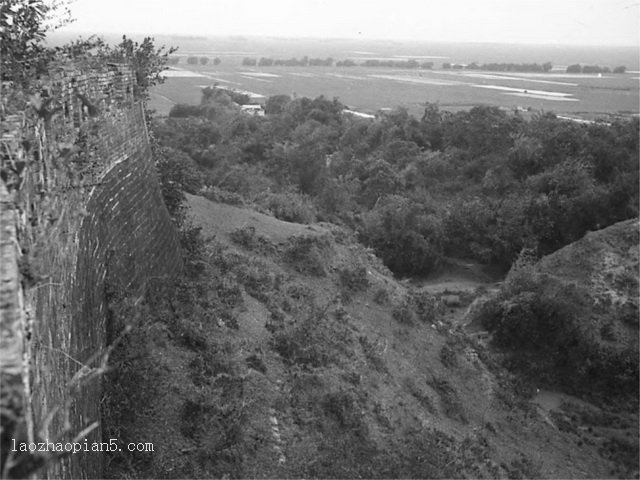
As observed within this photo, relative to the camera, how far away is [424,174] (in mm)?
31375

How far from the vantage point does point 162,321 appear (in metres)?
8.32

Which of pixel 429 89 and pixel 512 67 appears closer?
pixel 429 89

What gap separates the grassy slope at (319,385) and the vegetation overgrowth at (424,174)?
3738 millimetres

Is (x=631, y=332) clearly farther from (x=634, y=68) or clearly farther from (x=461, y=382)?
(x=634, y=68)

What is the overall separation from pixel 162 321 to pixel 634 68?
368 feet

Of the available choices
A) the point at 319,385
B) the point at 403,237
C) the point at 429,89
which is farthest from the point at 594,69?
the point at 319,385

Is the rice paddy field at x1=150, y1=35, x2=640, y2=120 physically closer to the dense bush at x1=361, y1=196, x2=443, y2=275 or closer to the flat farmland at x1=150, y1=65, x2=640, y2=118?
the flat farmland at x1=150, y1=65, x2=640, y2=118

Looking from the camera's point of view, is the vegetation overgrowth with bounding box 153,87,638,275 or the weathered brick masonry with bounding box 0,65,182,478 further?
the vegetation overgrowth with bounding box 153,87,638,275

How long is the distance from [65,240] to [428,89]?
7426 centimetres

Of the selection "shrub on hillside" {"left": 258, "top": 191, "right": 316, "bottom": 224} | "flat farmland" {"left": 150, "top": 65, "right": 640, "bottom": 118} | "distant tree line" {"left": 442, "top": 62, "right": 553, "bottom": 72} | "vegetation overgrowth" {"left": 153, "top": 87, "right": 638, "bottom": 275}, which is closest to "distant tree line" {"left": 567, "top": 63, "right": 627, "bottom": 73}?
"flat farmland" {"left": 150, "top": 65, "right": 640, "bottom": 118}

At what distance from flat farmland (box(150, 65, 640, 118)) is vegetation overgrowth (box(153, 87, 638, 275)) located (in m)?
14.5

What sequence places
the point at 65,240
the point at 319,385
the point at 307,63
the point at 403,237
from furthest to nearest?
the point at 307,63 → the point at 403,237 → the point at 319,385 → the point at 65,240

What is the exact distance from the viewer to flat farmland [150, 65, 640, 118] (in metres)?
56.0

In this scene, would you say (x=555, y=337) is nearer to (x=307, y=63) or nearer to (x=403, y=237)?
(x=403, y=237)
